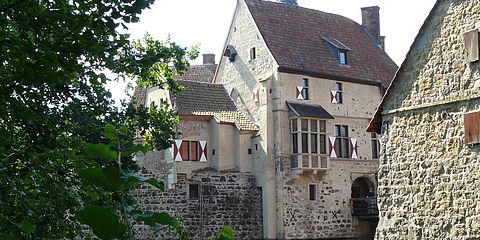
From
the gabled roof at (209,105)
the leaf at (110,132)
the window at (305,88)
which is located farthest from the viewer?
the window at (305,88)

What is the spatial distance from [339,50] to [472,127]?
18.7m

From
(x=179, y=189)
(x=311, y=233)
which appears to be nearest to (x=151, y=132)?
(x=179, y=189)

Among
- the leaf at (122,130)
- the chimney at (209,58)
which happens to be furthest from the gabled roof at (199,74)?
the leaf at (122,130)

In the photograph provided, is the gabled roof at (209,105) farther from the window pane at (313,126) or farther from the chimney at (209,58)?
the chimney at (209,58)

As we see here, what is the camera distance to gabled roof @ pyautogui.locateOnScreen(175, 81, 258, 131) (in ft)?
93.3

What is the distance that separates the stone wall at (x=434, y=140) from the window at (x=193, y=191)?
45.1 feet

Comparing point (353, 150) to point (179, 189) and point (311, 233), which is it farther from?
point (179, 189)

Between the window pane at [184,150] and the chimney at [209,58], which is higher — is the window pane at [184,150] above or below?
below

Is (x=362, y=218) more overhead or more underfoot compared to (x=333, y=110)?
more underfoot

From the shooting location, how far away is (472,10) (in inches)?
510

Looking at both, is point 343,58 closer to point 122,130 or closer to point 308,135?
point 308,135

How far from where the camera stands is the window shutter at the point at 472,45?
41.6 ft

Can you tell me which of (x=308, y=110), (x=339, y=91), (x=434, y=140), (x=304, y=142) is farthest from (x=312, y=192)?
(x=434, y=140)

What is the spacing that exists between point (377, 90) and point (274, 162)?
6.58m
